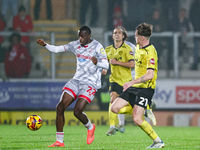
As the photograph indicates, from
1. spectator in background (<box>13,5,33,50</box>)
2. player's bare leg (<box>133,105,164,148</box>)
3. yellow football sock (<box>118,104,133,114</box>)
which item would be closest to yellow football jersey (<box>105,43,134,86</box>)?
yellow football sock (<box>118,104,133,114</box>)

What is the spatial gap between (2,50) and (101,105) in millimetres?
3535

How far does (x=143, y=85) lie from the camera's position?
6277mm

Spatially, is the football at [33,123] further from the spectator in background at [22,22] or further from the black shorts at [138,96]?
the spectator in background at [22,22]

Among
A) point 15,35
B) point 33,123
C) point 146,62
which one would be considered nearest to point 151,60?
point 146,62

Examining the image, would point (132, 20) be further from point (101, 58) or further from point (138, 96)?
point (138, 96)

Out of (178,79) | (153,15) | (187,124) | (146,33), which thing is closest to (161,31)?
(153,15)

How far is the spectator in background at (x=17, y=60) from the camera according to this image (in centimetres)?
1305

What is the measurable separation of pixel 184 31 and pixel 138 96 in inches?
328

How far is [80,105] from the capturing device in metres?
6.48

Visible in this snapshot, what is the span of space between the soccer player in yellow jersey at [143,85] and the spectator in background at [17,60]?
7184mm

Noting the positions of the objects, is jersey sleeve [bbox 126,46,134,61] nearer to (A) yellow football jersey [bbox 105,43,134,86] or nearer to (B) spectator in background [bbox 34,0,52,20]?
(A) yellow football jersey [bbox 105,43,134,86]

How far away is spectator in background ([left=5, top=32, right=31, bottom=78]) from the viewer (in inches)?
514

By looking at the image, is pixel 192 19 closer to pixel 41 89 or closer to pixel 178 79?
pixel 178 79

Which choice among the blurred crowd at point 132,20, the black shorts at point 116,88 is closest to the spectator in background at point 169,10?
the blurred crowd at point 132,20
